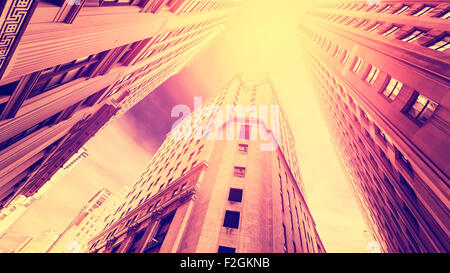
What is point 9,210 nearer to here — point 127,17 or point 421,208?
point 127,17

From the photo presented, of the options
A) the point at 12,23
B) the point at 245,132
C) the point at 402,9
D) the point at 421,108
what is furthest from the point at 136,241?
the point at 402,9

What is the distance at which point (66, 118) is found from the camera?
1653 centimetres

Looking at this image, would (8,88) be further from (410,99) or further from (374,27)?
(374,27)

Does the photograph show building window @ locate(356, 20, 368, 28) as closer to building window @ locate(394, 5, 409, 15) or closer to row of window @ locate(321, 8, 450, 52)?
row of window @ locate(321, 8, 450, 52)

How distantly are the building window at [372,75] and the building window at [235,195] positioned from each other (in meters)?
18.9

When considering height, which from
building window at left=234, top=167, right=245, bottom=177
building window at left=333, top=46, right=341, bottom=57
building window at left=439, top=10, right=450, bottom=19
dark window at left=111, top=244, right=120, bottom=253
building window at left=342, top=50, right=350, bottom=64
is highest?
building window at left=333, top=46, right=341, bottom=57

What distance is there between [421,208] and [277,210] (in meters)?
13.6

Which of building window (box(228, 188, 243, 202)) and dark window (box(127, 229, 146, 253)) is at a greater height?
Answer: building window (box(228, 188, 243, 202))

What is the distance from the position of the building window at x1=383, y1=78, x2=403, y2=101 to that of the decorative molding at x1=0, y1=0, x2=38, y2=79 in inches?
890

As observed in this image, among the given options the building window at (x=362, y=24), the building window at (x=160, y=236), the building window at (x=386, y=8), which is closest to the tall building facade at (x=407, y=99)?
the building window at (x=362, y=24)

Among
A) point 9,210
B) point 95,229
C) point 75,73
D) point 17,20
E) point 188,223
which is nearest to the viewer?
point 17,20

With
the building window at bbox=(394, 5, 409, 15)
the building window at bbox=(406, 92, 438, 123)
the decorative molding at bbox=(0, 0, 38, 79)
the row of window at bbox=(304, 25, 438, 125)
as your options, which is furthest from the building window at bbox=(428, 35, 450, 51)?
the decorative molding at bbox=(0, 0, 38, 79)

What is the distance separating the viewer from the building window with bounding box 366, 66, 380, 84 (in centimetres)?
1940

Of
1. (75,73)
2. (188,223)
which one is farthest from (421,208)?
(75,73)
